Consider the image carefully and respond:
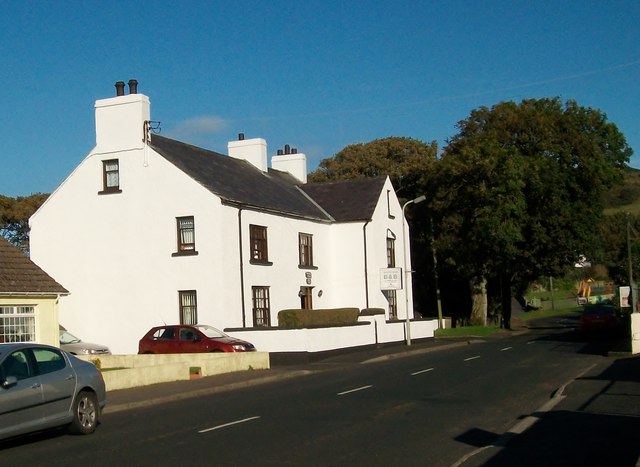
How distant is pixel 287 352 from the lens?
30.5 meters

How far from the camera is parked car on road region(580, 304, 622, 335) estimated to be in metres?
40.2

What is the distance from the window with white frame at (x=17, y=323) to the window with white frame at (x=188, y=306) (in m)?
9.14

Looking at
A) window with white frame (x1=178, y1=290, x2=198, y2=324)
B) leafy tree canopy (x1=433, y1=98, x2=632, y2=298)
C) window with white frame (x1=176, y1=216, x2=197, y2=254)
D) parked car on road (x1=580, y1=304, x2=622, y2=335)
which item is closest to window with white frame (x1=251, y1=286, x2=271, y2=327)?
window with white frame (x1=178, y1=290, x2=198, y2=324)

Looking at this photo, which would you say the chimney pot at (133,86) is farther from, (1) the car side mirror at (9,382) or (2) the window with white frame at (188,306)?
(1) the car side mirror at (9,382)

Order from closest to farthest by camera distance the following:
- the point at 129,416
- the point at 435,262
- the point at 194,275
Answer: the point at 129,416 < the point at 194,275 < the point at 435,262

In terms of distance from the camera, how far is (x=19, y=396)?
1198 cm

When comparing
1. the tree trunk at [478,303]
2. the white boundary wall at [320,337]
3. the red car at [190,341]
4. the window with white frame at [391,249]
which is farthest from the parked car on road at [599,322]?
the red car at [190,341]

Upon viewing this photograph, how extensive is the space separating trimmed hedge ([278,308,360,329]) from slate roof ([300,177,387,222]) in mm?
7200

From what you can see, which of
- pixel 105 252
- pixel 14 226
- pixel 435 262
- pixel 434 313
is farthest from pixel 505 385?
pixel 14 226

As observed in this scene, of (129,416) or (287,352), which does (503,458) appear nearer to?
(129,416)

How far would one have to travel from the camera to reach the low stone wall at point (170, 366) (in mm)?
21656

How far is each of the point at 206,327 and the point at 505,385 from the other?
13756 millimetres

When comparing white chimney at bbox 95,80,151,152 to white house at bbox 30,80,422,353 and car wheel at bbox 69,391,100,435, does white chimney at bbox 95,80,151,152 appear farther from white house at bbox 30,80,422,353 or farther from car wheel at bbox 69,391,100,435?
car wheel at bbox 69,391,100,435

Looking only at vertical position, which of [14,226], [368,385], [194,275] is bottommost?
[368,385]
